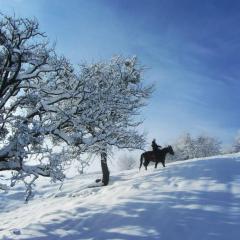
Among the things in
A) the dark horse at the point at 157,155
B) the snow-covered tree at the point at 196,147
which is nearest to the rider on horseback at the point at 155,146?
the dark horse at the point at 157,155

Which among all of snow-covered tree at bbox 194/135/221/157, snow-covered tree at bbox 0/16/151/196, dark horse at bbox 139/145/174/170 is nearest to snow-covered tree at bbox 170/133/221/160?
snow-covered tree at bbox 194/135/221/157

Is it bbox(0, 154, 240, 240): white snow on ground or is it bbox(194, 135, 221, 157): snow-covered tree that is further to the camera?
bbox(194, 135, 221, 157): snow-covered tree

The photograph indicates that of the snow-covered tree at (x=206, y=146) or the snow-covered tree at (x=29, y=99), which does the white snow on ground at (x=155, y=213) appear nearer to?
the snow-covered tree at (x=29, y=99)

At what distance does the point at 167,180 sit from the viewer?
91.2ft

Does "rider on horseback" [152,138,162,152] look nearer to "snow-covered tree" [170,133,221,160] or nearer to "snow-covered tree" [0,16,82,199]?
"snow-covered tree" [0,16,82,199]

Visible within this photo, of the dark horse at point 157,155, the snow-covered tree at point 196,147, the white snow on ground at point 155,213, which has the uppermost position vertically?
the snow-covered tree at point 196,147

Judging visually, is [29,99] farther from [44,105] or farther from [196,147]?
[196,147]

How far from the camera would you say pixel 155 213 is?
21.8 meters

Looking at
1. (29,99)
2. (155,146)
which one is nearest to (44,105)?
(29,99)

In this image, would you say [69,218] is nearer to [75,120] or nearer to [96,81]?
[75,120]

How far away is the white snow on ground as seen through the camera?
1942 centimetres

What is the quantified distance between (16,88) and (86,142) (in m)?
4.34

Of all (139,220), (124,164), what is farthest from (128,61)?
(124,164)

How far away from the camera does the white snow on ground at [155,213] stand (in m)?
19.4
